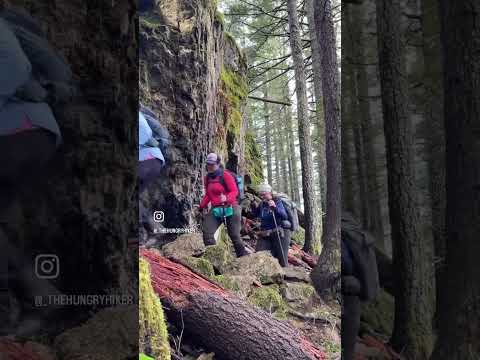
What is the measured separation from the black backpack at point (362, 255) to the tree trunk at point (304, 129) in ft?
3.76

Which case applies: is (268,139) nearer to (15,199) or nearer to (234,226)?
(234,226)

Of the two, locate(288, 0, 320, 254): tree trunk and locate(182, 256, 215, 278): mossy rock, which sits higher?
locate(288, 0, 320, 254): tree trunk

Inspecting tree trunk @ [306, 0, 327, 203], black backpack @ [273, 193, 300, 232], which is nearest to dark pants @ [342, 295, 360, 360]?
tree trunk @ [306, 0, 327, 203]

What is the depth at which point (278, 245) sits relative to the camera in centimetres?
228

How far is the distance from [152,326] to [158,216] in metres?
0.57

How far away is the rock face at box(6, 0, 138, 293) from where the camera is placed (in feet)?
6.72

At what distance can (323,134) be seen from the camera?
6.63 feet

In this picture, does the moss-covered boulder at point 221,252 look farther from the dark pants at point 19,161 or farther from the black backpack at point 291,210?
the dark pants at point 19,161

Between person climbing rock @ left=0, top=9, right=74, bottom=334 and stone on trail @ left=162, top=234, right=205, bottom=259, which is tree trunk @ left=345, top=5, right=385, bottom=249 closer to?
person climbing rock @ left=0, top=9, right=74, bottom=334

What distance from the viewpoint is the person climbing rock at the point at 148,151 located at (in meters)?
2.43

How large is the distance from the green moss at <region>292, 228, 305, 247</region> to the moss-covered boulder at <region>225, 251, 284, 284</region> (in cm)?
17

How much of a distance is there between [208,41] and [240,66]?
221mm

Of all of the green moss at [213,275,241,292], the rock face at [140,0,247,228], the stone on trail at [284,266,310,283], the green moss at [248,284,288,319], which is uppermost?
the rock face at [140,0,247,228]

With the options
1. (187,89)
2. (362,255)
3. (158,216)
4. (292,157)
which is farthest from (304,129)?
(362,255)
